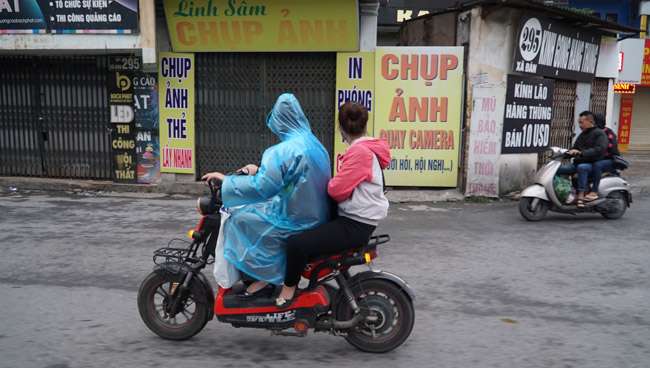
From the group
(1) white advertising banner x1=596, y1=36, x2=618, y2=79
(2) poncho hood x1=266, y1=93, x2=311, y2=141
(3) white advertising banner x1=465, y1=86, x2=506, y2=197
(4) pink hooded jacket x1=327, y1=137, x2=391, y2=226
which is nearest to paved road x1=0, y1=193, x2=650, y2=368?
(4) pink hooded jacket x1=327, y1=137, x2=391, y2=226

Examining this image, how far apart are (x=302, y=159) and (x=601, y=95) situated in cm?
1307

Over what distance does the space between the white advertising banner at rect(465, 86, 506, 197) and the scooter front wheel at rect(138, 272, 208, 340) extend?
7.43 m

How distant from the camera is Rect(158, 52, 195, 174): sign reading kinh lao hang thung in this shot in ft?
35.4

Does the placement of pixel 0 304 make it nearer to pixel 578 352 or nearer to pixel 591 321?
pixel 578 352

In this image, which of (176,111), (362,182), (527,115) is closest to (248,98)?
(176,111)

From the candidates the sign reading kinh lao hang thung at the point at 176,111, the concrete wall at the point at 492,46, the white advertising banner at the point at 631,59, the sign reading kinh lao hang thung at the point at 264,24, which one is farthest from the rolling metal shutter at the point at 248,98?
the white advertising banner at the point at 631,59

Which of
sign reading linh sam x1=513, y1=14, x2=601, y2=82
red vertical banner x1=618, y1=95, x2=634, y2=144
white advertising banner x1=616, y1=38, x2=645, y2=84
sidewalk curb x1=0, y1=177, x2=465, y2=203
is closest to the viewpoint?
sign reading linh sam x1=513, y1=14, x2=601, y2=82

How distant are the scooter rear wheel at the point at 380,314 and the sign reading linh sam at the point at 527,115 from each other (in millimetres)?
7516

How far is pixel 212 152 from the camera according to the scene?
11.1 m

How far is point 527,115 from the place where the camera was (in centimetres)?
1092

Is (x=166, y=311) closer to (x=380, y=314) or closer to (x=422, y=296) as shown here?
(x=380, y=314)

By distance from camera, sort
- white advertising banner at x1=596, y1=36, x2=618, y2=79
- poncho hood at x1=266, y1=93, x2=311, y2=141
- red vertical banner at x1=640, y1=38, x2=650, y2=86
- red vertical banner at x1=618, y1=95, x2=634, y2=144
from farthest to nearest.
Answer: red vertical banner at x1=618, y1=95, x2=634, y2=144 < red vertical banner at x1=640, y1=38, x2=650, y2=86 < white advertising banner at x1=596, y1=36, x2=618, y2=79 < poncho hood at x1=266, y1=93, x2=311, y2=141

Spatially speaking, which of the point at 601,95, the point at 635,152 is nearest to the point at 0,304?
the point at 601,95

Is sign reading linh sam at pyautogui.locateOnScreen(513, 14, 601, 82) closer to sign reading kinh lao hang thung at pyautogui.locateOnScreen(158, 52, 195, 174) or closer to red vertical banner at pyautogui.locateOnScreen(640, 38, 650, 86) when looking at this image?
sign reading kinh lao hang thung at pyautogui.locateOnScreen(158, 52, 195, 174)
